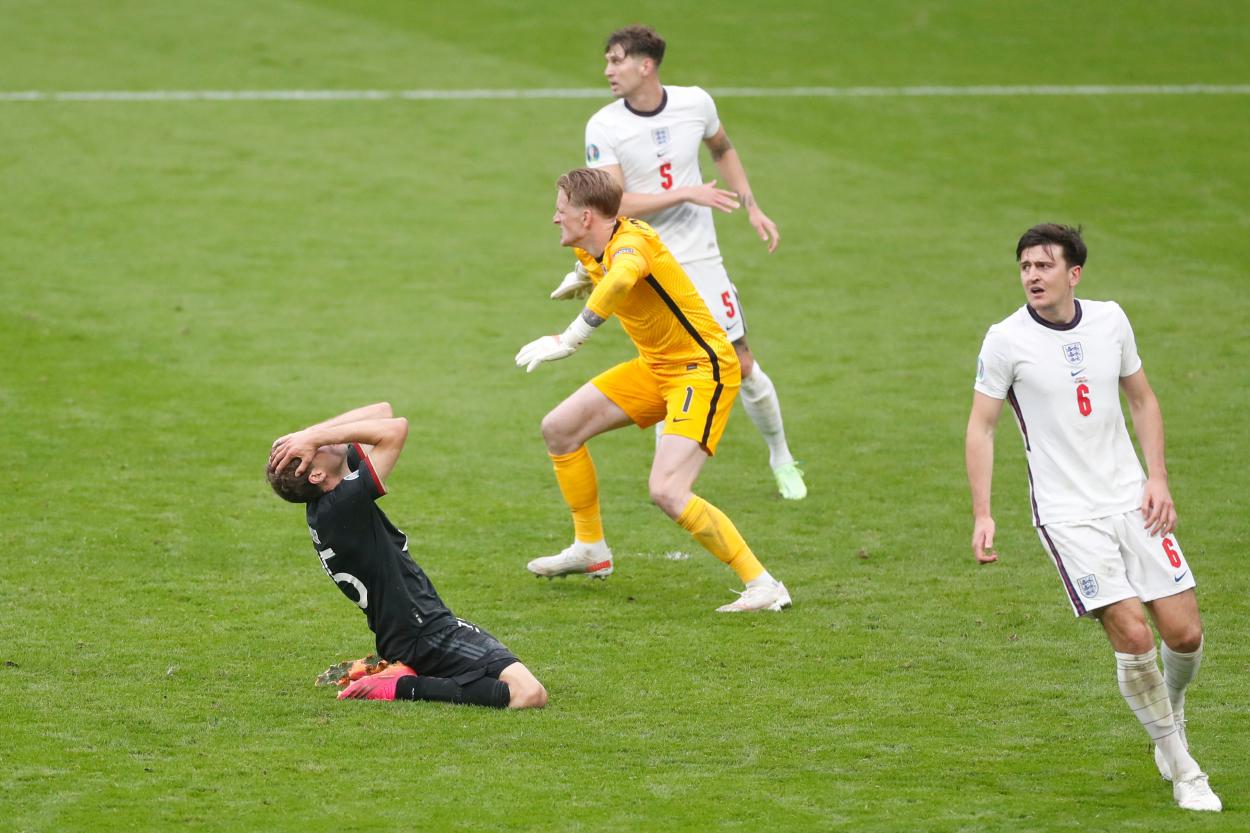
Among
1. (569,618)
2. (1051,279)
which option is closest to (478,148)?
(569,618)

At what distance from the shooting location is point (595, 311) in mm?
7957

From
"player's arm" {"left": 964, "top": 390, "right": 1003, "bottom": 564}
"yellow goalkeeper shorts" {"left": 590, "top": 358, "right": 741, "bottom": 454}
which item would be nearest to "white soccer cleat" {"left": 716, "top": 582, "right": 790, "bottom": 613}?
"yellow goalkeeper shorts" {"left": 590, "top": 358, "right": 741, "bottom": 454}

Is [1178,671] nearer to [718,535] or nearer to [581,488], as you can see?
[718,535]

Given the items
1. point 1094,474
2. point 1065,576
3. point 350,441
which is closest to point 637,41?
point 350,441

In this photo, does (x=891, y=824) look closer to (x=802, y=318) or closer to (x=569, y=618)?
(x=569, y=618)

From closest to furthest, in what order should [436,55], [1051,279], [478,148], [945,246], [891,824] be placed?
[891,824]
[1051,279]
[945,246]
[478,148]
[436,55]

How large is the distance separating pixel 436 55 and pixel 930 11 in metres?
8.01

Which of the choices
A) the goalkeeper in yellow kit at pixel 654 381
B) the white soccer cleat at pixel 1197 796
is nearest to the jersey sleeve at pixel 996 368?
the white soccer cleat at pixel 1197 796

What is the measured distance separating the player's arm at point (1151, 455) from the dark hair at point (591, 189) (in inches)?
112

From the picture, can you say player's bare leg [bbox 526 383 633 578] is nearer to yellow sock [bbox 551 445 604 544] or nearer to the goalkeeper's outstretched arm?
yellow sock [bbox 551 445 604 544]

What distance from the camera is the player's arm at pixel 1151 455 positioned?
616 cm

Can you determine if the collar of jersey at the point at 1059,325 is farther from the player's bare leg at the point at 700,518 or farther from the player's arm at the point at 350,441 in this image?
the player's arm at the point at 350,441

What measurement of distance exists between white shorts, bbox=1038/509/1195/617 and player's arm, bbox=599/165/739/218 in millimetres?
3911

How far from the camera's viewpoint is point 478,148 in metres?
20.9
